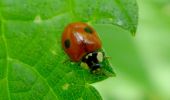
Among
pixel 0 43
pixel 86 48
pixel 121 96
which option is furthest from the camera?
pixel 121 96

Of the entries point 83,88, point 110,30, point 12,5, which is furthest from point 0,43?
point 110,30

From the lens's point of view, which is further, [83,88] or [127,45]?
[127,45]

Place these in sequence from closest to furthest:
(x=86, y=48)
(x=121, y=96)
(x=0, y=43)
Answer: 1. (x=0, y=43)
2. (x=86, y=48)
3. (x=121, y=96)

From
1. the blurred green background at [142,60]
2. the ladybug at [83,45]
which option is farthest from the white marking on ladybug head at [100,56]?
the blurred green background at [142,60]

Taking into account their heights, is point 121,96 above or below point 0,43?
below

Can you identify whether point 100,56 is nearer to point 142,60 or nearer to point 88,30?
point 88,30

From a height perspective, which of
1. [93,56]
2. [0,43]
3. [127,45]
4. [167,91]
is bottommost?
[167,91]

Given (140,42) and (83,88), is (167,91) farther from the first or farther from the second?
(83,88)
